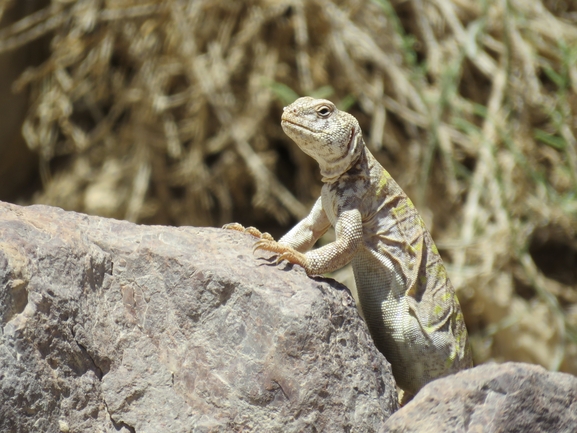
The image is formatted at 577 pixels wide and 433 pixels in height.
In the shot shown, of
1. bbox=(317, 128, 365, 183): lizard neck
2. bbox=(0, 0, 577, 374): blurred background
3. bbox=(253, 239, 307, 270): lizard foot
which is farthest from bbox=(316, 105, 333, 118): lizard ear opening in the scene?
bbox=(0, 0, 577, 374): blurred background

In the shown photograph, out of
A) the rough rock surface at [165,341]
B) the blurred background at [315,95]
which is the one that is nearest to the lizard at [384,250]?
the rough rock surface at [165,341]

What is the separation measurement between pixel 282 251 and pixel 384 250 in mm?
738

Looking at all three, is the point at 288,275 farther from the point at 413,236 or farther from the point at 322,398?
the point at 413,236

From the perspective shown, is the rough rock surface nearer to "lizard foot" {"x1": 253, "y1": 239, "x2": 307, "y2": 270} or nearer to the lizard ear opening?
"lizard foot" {"x1": 253, "y1": 239, "x2": 307, "y2": 270}

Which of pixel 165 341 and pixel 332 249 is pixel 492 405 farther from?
pixel 165 341

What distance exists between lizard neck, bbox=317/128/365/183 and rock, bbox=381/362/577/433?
1434 millimetres

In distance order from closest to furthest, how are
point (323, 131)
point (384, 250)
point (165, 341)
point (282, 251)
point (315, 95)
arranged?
1. point (165, 341)
2. point (282, 251)
3. point (323, 131)
4. point (384, 250)
5. point (315, 95)

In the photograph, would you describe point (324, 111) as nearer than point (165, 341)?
No

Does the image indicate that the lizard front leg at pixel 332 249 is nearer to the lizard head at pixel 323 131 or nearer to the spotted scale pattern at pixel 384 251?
the spotted scale pattern at pixel 384 251

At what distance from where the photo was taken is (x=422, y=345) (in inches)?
161

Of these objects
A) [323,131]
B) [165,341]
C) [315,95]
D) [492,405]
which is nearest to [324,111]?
[323,131]

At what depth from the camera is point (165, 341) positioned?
11.1 ft

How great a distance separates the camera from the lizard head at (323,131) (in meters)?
4.01

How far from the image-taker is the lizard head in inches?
158
